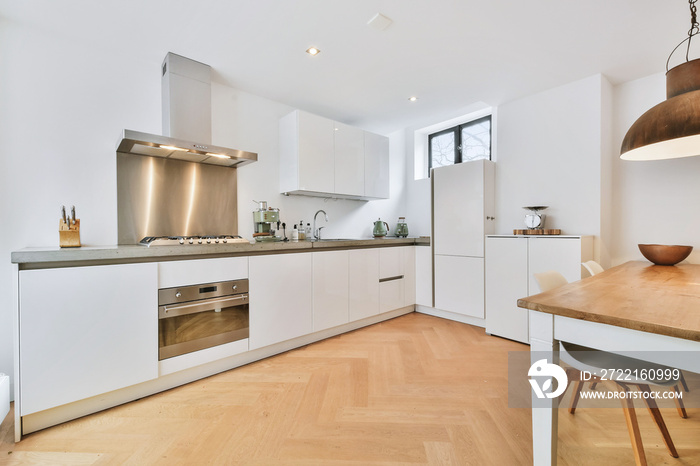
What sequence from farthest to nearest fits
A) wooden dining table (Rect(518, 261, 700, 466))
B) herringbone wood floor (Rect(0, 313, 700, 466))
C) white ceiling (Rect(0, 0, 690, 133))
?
white ceiling (Rect(0, 0, 690, 133)), herringbone wood floor (Rect(0, 313, 700, 466)), wooden dining table (Rect(518, 261, 700, 466))

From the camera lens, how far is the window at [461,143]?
376cm

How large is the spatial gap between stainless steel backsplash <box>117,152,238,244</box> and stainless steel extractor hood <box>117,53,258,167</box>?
0.37 feet

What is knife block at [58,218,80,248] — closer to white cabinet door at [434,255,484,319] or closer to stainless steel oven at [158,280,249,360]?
stainless steel oven at [158,280,249,360]

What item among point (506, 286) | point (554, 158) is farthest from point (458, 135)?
point (506, 286)

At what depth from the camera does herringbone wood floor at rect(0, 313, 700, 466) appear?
1.45m

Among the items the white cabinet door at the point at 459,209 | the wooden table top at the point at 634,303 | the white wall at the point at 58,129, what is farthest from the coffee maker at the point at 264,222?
the wooden table top at the point at 634,303

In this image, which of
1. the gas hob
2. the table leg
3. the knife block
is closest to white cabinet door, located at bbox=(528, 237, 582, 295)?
the table leg

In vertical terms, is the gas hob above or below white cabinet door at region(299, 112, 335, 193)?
below

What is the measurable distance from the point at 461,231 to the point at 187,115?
9.35 ft

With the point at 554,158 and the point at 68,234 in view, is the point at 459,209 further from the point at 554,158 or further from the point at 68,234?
the point at 68,234

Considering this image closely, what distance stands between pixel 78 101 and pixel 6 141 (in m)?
0.50

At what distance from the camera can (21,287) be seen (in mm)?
1566

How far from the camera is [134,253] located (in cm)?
187

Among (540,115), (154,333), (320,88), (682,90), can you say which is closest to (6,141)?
(154,333)
